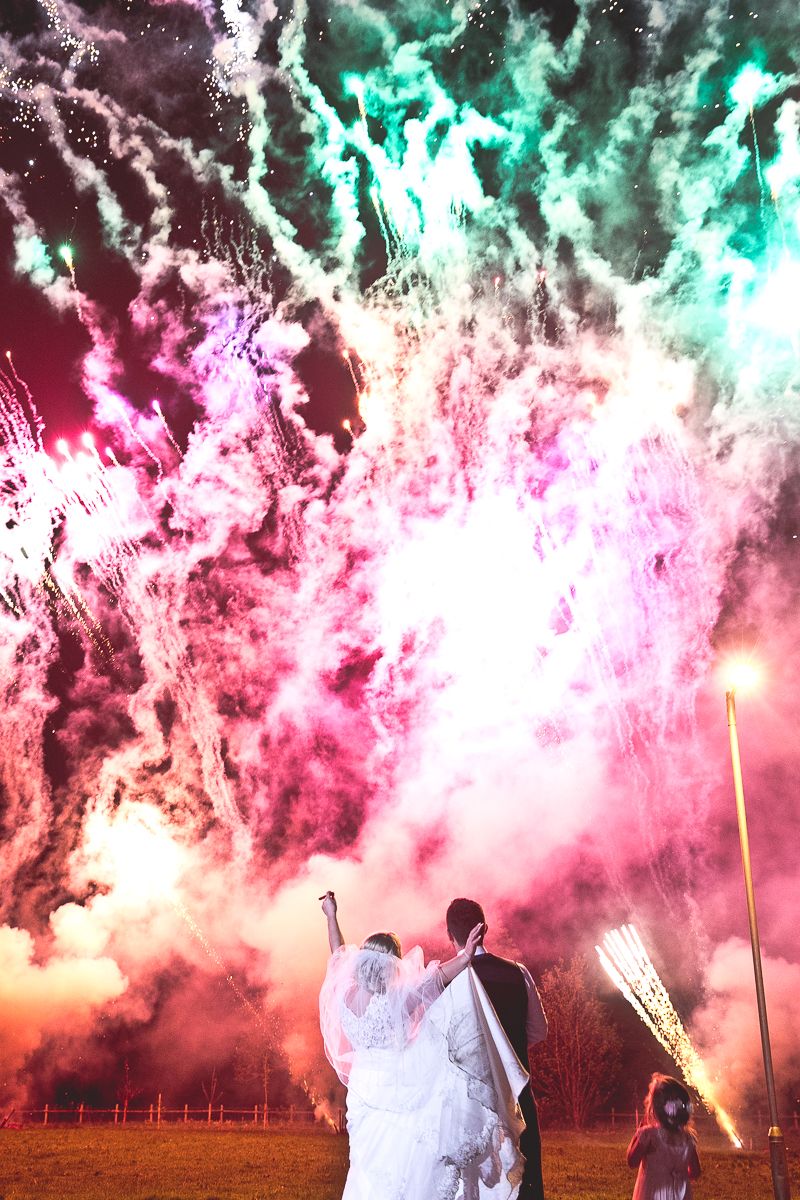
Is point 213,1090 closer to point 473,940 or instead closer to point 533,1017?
point 533,1017

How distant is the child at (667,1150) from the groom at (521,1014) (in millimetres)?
1204

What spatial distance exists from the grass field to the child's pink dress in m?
8.90

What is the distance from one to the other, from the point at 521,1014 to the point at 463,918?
83cm

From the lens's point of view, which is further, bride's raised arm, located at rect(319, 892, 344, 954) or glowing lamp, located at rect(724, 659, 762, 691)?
glowing lamp, located at rect(724, 659, 762, 691)

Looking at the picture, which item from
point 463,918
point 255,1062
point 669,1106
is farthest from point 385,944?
point 255,1062

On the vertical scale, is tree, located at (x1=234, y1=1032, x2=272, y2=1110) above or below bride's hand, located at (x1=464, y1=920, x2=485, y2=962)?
below

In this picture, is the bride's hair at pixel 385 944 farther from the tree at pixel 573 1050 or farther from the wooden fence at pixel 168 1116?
the tree at pixel 573 1050

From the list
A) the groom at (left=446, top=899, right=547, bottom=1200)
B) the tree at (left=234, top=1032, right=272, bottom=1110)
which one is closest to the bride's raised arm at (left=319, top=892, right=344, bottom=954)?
the groom at (left=446, top=899, right=547, bottom=1200)

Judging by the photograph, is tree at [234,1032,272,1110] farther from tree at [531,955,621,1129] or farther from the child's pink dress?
the child's pink dress

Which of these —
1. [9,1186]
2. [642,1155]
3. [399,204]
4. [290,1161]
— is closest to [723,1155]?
[290,1161]

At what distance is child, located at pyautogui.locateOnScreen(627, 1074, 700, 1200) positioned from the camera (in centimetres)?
646

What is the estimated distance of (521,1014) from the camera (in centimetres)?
569

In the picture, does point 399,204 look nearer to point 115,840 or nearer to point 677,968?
point 115,840

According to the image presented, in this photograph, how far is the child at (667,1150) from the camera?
6457mm
